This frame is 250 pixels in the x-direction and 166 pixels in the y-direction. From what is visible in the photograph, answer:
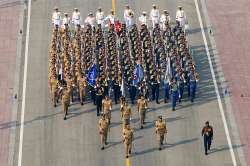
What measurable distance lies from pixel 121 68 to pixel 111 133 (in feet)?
13.9

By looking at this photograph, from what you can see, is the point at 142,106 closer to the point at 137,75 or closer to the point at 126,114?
the point at 126,114

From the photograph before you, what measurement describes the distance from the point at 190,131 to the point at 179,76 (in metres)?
3.18

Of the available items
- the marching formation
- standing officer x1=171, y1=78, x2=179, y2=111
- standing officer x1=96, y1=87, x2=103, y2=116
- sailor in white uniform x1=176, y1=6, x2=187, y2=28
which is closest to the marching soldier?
the marching formation

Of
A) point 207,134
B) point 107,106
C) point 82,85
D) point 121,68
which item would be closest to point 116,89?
point 121,68

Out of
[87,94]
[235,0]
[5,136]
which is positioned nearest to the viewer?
[5,136]

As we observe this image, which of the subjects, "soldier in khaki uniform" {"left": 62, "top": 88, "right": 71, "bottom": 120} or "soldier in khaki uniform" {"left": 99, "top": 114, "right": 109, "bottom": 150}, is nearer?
"soldier in khaki uniform" {"left": 99, "top": 114, "right": 109, "bottom": 150}

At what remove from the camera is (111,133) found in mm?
39000

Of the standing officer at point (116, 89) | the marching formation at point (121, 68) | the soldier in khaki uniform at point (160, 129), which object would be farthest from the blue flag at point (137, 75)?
the soldier in khaki uniform at point (160, 129)

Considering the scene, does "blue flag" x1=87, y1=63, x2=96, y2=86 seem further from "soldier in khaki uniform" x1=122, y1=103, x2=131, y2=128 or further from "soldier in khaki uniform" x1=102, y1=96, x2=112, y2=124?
"soldier in khaki uniform" x1=122, y1=103, x2=131, y2=128

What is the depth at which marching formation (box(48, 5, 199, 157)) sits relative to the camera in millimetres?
39656

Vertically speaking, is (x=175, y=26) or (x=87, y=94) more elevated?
(x=175, y=26)

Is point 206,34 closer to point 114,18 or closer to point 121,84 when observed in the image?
point 114,18

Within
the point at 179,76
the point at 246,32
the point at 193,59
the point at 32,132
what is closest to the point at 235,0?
the point at 246,32

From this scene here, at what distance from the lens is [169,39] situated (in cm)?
4381
